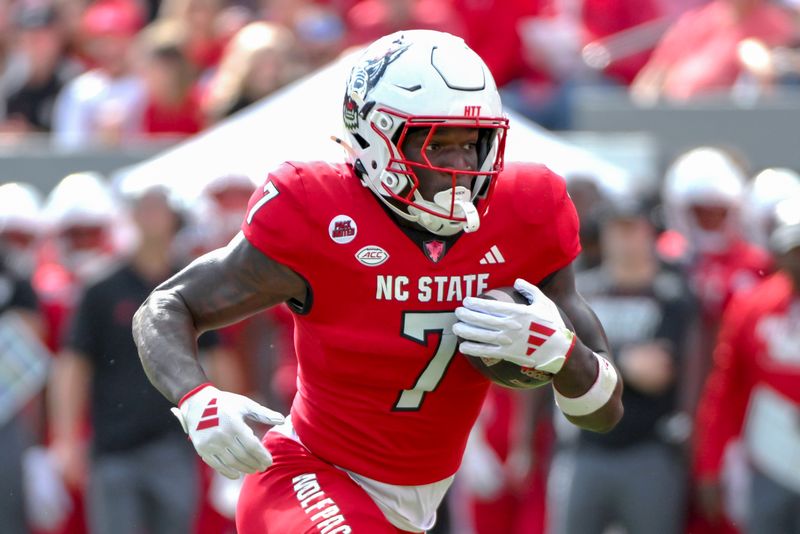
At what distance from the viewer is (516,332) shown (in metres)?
3.79

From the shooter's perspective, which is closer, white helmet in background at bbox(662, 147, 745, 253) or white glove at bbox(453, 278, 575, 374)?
white glove at bbox(453, 278, 575, 374)

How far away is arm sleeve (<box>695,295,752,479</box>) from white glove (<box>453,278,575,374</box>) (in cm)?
335

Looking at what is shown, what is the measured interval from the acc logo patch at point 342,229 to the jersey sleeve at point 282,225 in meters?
0.06

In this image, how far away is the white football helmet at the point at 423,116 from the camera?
392 cm

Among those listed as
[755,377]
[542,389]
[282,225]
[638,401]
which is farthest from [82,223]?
[282,225]

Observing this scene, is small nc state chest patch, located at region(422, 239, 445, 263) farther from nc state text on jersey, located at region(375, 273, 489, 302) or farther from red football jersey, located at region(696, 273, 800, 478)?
red football jersey, located at region(696, 273, 800, 478)

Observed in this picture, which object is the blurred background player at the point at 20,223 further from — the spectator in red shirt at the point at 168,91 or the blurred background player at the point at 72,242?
the spectator in red shirt at the point at 168,91

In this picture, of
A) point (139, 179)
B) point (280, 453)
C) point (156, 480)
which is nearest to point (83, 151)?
point (139, 179)

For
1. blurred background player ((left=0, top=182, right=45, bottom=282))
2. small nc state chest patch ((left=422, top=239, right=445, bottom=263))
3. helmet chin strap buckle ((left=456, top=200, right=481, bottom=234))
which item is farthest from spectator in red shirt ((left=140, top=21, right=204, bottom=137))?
helmet chin strap buckle ((left=456, top=200, right=481, bottom=234))

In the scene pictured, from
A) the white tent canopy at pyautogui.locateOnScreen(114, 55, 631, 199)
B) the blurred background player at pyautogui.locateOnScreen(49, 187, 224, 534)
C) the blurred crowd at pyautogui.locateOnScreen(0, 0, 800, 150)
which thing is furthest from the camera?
the blurred crowd at pyautogui.locateOnScreen(0, 0, 800, 150)

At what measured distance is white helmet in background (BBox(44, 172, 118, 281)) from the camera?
27.3ft

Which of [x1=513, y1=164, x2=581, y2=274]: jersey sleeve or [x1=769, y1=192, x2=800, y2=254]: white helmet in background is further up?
[x1=513, y1=164, x2=581, y2=274]: jersey sleeve

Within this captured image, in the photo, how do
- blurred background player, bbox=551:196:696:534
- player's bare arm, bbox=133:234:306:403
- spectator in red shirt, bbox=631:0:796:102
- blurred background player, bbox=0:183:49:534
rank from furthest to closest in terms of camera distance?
spectator in red shirt, bbox=631:0:796:102 < blurred background player, bbox=0:183:49:534 < blurred background player, bbox=551:196:696:534 < player's bare arm, bbox=133:234:306:403

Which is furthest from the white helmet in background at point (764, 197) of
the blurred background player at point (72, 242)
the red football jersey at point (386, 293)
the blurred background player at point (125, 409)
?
the red football jersey at point (386, 293)
